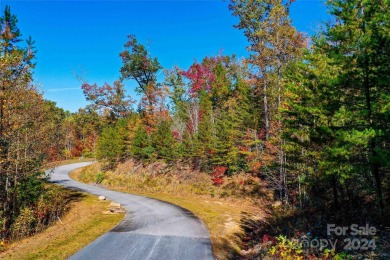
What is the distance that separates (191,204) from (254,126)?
11.5 meters

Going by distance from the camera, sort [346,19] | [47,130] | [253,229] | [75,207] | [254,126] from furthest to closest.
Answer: [254,126] < [75,207] < [47,130] < [253,229] < [346,19]

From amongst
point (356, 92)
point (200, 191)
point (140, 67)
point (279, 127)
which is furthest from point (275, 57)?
point (140, 67)

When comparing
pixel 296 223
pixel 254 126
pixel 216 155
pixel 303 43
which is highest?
pixel 303 43

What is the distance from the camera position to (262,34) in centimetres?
2275

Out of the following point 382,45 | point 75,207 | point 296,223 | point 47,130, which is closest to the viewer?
point 382,45

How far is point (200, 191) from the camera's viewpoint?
102 feet

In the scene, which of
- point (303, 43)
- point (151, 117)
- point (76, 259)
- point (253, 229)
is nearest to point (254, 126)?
point (303, 43)

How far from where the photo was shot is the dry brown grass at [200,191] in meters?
17.1

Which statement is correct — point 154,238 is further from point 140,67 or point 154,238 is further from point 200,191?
point 140,67

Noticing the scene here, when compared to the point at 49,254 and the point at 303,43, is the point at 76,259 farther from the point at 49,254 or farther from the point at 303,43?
the point at 303,43

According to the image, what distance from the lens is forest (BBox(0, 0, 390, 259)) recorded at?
11.0 metres

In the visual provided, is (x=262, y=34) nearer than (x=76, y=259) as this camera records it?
No

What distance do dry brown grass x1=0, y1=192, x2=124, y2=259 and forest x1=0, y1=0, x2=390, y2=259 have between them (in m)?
2.40

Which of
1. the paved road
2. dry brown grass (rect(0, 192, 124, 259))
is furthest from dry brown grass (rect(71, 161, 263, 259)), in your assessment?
dry brown grass (rect(0, 192, 124, 259))
